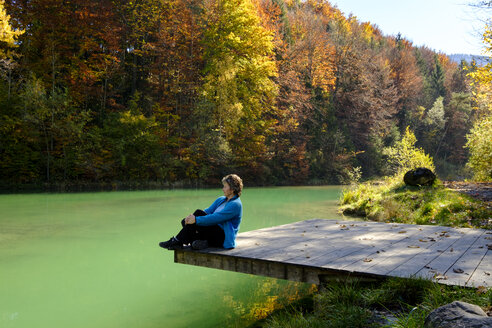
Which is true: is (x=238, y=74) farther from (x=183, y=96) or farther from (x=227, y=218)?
(x=227, y=218)

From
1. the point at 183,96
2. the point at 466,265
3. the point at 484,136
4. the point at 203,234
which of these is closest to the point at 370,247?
the point at 466,265

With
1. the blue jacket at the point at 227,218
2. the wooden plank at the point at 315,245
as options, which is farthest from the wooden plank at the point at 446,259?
the blue jacket at the point at 227,218

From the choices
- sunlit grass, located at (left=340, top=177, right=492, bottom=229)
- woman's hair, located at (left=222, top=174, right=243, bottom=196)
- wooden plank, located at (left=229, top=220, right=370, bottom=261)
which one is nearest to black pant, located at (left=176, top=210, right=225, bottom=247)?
wooden plank, located at (left=229, top=220, right=370, bottom=261)

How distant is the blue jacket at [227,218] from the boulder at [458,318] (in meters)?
2.79

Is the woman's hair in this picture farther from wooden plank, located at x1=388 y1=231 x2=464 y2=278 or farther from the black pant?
wooden plank, located at x1=388 y1=231 x2=464 y2=278

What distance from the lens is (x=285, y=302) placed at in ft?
17.8

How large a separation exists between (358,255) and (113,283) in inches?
143

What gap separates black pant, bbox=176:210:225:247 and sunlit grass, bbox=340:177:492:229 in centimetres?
650

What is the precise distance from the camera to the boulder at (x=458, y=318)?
7.33 feet

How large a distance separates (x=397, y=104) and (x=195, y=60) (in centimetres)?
2429

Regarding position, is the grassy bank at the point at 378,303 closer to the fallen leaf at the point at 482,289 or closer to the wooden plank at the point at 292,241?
the fallen leaf at the point at 482,289

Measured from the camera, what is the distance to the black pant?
532 centimetres

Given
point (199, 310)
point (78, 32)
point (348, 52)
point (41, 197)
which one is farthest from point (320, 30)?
point (199, 310)

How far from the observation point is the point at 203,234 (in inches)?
213
